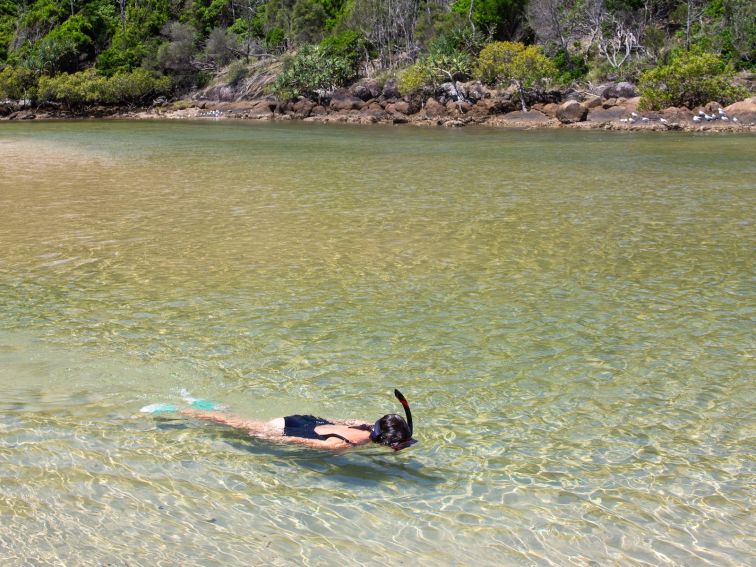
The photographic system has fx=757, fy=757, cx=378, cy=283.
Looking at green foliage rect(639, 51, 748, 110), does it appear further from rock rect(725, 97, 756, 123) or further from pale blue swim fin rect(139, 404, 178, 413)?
pale blue swim fin rect(139, 404, 178, 413)

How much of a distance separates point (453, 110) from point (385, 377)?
50.7m

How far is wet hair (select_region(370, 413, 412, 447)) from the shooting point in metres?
5.73

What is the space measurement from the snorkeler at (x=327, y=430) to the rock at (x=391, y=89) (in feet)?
192

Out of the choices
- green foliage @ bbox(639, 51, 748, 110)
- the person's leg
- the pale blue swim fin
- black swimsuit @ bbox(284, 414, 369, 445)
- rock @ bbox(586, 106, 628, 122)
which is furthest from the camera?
rock @ bbox(586, 106, 628, 122)

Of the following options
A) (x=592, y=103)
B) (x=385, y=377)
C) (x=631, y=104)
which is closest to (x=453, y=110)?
(x=592, y=103)

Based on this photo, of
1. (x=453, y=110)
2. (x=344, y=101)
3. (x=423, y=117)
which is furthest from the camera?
(x=344, y=101)

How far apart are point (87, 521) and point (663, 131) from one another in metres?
40.7

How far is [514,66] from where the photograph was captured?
175ft

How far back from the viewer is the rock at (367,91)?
64938 mm

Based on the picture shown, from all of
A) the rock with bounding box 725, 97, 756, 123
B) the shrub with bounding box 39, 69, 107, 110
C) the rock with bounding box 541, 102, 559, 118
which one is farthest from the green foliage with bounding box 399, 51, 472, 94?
the shrub with bounding box 39, 69, 107, 110

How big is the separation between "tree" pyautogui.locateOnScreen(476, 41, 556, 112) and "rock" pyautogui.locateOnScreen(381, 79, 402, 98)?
759 cm

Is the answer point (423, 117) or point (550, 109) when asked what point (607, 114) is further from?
point (423, 117)

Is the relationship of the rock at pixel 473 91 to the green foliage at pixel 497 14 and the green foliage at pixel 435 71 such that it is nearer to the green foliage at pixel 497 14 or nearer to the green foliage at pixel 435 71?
the green foliage at pixel 435 71

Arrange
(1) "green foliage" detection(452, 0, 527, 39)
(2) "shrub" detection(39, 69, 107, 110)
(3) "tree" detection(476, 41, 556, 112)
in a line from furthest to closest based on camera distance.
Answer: (2) "shrub" detection(39, 69, 107, 110) < (1) "green foliage" detection(452, 0, 527, 39) < (3) "tree" detection(476, 41, 556, 112)
